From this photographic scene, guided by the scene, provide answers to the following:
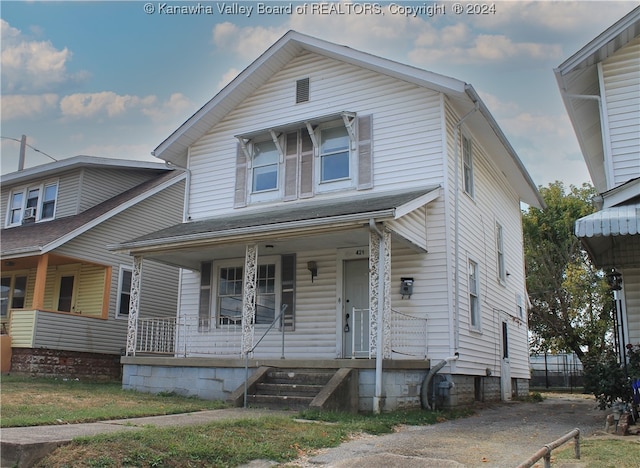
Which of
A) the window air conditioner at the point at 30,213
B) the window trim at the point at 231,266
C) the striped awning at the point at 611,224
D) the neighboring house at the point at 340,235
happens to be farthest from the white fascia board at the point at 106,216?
the striped awning at the point at 611,224

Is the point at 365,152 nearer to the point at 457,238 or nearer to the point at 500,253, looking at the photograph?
the point at 457,238

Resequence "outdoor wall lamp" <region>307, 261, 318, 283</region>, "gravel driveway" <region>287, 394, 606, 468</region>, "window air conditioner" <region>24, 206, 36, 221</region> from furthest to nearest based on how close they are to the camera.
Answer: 1. "window air conditioner" <region>24, 206, 36, 221</region>
2. "outdoor wall lamp" <region>307, 261, 318, 283</region>
3. "gravel driveway" <region>287, 394, 606, 468</region>

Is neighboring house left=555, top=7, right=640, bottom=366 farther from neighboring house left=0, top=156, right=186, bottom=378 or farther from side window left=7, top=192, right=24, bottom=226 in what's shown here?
side window left=7, top=192, right=24, bottom=226

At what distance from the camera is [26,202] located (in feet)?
72.5

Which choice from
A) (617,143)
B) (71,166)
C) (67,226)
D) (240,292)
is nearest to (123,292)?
(67,226)

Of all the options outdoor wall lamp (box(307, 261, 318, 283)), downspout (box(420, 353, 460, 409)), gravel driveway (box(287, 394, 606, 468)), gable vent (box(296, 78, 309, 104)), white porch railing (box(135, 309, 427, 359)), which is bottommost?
gravel driveway (box(287, 394, 606, 468))

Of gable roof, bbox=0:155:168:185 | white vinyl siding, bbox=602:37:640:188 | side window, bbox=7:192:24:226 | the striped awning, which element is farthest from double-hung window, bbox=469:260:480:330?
side window, bbox=7:192:24:226

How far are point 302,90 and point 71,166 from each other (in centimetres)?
949

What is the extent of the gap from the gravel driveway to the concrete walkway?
2.08m

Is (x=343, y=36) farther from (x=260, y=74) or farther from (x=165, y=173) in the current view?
(x=165, y=173)

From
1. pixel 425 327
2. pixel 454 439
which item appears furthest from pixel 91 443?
pixel 425 327

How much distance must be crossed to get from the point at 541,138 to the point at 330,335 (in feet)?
43.8

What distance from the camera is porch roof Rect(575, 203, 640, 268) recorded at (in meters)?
9.20

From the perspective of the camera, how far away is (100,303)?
64.0ft
